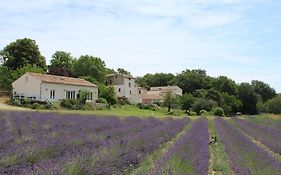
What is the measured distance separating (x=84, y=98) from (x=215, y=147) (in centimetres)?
2716

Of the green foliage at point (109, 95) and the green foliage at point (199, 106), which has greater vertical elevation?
the green foliage at point (109, 95)

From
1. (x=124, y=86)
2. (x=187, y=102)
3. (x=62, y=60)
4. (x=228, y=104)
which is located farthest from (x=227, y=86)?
Answer: (x=62, y=60)

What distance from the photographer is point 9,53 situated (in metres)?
55.0

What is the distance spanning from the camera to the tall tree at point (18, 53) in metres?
54.4

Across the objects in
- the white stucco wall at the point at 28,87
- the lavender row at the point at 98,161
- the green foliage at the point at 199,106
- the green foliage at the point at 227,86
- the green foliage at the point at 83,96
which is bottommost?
the lavender row at the point at 98,161

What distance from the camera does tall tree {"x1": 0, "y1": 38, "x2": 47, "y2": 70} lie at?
5441cm

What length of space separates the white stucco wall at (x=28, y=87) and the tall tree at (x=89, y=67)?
19.3 metres

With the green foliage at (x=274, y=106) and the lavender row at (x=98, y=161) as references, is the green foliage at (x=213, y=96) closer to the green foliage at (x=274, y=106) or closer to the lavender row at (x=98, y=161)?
A: the green foliage at (x=274, y=106)

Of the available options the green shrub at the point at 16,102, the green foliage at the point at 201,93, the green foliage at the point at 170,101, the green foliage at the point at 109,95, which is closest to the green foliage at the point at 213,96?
the green foliage at the point at 201,93

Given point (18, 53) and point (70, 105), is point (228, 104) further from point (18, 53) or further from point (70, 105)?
point (70, 105)

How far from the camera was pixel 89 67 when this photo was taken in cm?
5909

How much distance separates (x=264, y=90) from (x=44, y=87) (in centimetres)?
7389

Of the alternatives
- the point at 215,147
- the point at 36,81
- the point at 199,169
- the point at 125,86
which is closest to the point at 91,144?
the point at 199,169

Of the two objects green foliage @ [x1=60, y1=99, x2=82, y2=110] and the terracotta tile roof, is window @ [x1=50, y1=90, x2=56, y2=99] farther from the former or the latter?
green foliage @ [x1=60, y1=99, x2=82, y2=110]
